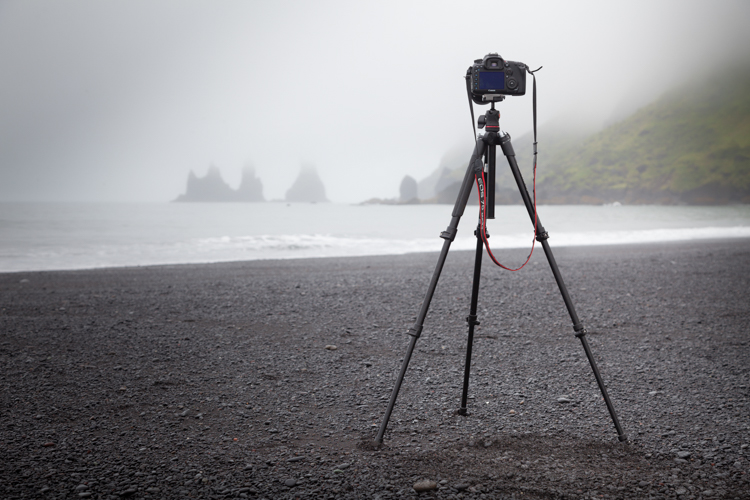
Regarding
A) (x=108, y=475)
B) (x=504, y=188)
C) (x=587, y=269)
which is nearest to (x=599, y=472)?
(x=108, y=475)

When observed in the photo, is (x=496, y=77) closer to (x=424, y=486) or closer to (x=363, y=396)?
(x=424, y=486)

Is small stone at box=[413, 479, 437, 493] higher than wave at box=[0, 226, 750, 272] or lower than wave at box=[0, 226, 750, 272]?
lower

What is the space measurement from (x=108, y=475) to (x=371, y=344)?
2.81m

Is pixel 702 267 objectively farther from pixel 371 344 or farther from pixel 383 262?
pixel 371 344

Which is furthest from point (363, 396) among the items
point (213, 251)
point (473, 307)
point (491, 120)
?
point (213, 251)

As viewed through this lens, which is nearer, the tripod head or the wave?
the tripod head

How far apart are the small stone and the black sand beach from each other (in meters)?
0.04

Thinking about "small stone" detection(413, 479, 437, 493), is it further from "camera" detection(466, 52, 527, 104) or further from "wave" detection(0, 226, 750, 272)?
"wave" detection(0, 226, 750, 272)

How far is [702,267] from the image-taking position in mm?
9586

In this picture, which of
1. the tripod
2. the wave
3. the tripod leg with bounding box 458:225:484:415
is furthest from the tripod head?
the wave

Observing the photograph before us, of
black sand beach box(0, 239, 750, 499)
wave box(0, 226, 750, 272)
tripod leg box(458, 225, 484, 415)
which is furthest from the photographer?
wave box(0, 226, 750, 272)

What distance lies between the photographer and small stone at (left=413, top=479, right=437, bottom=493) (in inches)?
88.7

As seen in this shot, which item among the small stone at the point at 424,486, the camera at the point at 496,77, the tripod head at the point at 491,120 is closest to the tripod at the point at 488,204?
the tripod head at the point at 491,120

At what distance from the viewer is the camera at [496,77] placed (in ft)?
7.84
